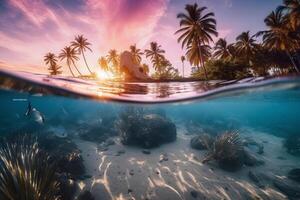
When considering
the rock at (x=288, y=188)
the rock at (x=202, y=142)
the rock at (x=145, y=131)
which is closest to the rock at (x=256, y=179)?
the rock at (x=288, y=188)

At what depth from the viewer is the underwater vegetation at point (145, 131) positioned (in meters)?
15.2

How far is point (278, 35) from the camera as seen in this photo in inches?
1346

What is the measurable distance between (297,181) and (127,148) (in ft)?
36.3

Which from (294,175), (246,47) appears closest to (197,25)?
(246,47)

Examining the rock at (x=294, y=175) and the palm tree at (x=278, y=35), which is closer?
the rock at (x=294, y=175)

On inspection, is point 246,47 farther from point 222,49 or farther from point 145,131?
point 145,131

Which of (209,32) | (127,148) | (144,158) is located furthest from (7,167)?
(209,32)

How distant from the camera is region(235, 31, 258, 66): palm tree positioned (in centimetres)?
3888

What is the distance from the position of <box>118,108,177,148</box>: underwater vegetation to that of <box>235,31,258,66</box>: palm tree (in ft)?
98.9

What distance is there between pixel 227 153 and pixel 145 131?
6.03 m

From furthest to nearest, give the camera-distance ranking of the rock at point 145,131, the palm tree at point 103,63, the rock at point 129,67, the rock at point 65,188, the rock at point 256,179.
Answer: the palm tree at point 103,63 < the rock at point 129,67 < the rock at point 145,131 < the rock at point 256,179 < the rock at point 65,188

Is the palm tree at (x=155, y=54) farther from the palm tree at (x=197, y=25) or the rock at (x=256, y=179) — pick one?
the rock at (x=256, y=179)

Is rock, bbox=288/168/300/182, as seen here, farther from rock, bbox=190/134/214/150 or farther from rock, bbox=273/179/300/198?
rock, bbox=190/134/214/150

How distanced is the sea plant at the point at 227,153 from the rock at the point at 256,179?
88 cm
